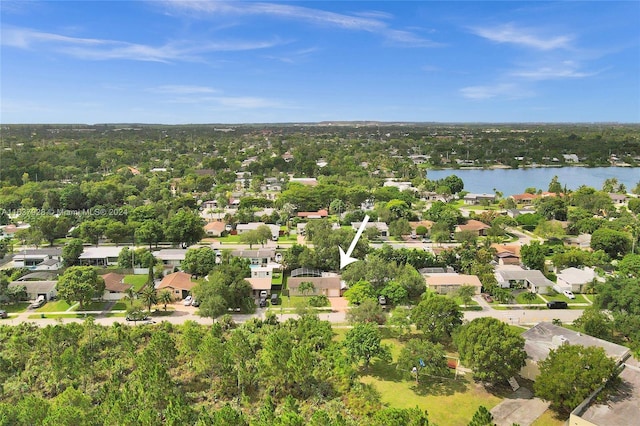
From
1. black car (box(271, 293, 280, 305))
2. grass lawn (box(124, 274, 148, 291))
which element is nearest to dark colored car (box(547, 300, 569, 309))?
black car (box(271, 293, 280, 305))

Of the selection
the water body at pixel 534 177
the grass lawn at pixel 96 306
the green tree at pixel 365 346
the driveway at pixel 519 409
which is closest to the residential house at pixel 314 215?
the grass lawn at pixel 96 306

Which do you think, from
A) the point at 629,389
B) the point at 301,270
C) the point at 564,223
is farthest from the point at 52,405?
the point at 564,223

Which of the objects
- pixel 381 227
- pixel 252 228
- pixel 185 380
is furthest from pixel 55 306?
pixel 381 227

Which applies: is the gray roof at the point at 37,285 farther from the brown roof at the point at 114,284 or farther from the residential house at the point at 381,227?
the residential house at the point at 381,227

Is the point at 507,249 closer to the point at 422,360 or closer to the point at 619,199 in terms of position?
the point at 422,360

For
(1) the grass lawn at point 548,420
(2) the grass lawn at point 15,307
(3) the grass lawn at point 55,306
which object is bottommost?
(2) the grass lawn at point 15,307

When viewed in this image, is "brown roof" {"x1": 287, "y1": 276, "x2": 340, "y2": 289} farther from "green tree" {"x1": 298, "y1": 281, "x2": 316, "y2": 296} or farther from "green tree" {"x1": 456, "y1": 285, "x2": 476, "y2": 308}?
"green tree" {"x1": 456, "y1": 285, "x2": 476, "y2": 308}
